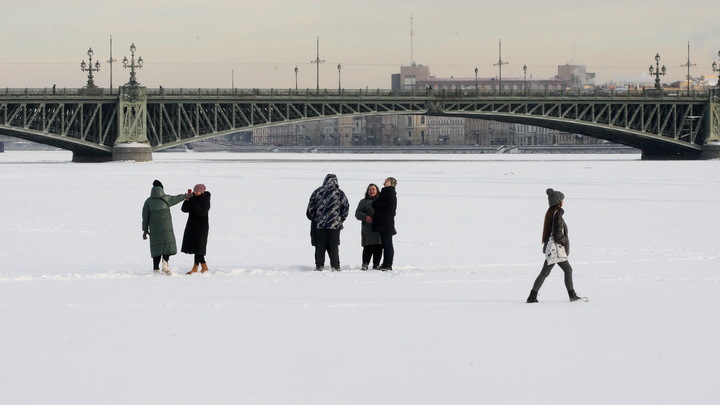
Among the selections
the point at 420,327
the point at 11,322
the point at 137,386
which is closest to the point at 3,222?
the point at 11,322

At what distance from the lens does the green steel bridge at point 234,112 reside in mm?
83500

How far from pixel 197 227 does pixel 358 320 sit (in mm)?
5042

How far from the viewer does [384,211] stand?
56.4ft

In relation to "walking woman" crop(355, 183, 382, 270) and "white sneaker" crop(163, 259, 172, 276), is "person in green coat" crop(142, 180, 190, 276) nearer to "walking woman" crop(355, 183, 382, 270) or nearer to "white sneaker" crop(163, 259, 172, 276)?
"white sneaker" crop(163, 259, 172, 276)

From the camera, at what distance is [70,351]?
1062cm

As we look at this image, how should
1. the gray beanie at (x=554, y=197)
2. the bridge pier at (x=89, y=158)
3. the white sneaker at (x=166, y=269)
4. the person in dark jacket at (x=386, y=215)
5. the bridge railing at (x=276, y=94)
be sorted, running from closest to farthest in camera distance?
the gray beanie at (x=554, y=197), the white sneaker at (x=166, y=269), the person in dark jacket at (x=386, y=215), the bridge railing at (x=276, y=94), the bridge pier at (x=89, y=158)

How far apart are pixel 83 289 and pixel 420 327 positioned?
488 centimetres

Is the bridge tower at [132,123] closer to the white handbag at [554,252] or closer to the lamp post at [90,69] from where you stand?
the lamp post at [90,69]

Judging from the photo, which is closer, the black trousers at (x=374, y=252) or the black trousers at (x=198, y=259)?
the black trousers at (x=198, y=259)

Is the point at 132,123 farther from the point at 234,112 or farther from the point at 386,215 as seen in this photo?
the point at 386,215

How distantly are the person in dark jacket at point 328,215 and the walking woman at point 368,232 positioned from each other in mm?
256

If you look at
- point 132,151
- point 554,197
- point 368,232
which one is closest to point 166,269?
point 368,232

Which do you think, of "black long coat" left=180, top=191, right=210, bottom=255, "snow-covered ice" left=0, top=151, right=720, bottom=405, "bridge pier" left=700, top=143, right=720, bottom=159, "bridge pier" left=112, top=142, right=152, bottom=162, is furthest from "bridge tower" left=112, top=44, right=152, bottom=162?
"black long coat" left=180, top=191, right=210, bottom=255

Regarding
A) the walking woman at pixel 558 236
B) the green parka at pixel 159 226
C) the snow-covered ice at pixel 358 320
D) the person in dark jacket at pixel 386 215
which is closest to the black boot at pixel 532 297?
the walking woman at pixel 558 236
